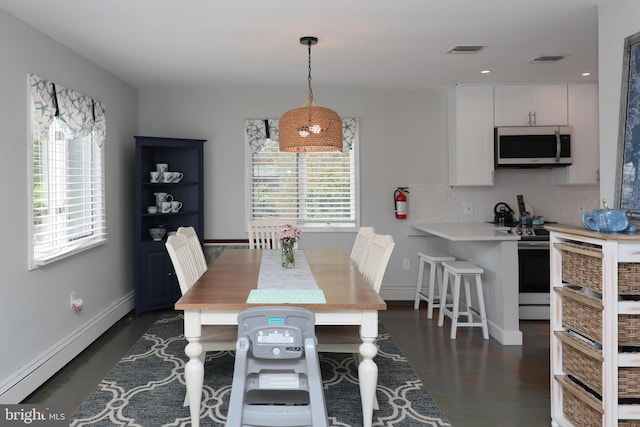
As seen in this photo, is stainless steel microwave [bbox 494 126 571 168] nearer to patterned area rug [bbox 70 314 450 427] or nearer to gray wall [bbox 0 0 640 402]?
gray wall [bbox 0 0 640 402]

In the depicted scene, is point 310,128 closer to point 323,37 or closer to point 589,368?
point 323,37

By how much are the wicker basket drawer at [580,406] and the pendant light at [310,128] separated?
195cm

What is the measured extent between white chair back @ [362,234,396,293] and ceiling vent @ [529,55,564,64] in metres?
2.46

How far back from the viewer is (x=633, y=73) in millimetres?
2631

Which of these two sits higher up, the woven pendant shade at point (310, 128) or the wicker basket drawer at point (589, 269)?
the woven pendant shade at point (310, 128)

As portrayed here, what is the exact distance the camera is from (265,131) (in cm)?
547

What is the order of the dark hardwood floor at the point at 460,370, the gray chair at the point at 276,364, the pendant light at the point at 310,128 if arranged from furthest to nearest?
the pendant light at the point at 310,128 < the dark hardwood floor at the point at 460,370 < the gray chair at the point at 276,364

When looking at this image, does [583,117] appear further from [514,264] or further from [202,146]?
[202,146]

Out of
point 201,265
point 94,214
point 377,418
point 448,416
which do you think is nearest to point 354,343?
point 377,418

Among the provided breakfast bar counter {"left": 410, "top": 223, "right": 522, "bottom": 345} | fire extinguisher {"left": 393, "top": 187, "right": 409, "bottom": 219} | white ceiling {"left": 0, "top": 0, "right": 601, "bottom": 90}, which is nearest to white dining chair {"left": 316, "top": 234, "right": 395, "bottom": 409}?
breakfast bar counter {"left": 410, "top": 223, "right": 522, "bottom": 345}

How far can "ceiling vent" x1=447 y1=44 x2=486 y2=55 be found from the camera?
3.90 meters

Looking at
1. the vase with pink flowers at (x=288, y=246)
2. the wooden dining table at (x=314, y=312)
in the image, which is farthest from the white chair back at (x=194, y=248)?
the wooden dining table at (x=314, y=312)

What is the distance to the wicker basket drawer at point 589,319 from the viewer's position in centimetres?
215

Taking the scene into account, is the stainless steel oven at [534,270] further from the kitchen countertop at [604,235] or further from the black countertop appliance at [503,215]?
the kitchen countertop at [604,235]
